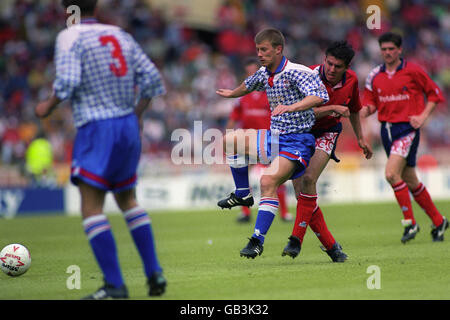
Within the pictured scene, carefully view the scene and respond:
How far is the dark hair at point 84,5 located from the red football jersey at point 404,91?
17.8 feet

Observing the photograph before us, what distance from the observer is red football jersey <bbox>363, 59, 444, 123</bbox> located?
33.7 feet

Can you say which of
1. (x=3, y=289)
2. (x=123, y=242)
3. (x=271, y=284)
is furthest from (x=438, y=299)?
(x=123, y=242)

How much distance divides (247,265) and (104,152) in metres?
2.76

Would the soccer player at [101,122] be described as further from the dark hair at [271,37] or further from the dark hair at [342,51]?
the dark hair at [342,51]

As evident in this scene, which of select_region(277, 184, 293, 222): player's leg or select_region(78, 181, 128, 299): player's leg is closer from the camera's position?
select_region(78, 181, 128, 299): player's leg

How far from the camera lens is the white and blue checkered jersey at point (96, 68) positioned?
5.81 metres

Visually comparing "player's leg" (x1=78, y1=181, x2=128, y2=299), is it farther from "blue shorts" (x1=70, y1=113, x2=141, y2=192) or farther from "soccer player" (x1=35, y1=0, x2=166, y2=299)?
"blue shorts" (x1=70, y1=113, x2=141, y2=192)

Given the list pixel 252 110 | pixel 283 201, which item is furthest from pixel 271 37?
pixel 283 201

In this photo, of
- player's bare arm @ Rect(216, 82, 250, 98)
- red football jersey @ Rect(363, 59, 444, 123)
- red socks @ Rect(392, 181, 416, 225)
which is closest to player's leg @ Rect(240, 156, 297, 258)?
player's bare arm @ Rect(216, 82, 250, 98)

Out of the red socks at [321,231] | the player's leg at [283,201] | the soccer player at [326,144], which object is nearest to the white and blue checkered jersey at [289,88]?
the soccer player at [326,144]

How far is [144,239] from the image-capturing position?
607 centimetres

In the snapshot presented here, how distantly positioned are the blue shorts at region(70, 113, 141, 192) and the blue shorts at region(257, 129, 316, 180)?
86.7 inches

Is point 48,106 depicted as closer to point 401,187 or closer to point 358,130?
point 358,130
